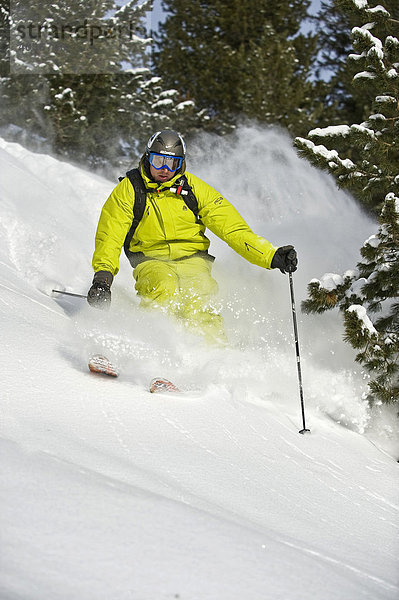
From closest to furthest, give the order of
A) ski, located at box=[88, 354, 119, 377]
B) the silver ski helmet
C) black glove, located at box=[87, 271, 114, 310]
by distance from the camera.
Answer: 1. ski, located at box=[88, 354, 119, 377]
2. black glove, located at box=[87, 271, 114, 310]
3. the silver ski helmet

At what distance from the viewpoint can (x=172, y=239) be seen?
5648 millimetres

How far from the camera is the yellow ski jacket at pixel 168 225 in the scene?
5.36 meters

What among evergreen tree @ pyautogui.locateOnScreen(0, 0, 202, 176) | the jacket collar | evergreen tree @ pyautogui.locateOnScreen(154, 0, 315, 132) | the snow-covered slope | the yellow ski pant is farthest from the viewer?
evergreen tree @ pyautogui.locateOnScreen(154, 0, 315, 132)

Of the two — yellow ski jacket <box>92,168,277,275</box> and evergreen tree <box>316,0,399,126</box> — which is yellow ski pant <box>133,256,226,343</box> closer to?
Result: yellow ski jacket <box>92,168,277,275</box>

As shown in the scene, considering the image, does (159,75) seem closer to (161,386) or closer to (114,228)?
(114,228)

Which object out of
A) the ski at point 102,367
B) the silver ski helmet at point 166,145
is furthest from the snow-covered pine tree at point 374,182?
the ski at point 102,367

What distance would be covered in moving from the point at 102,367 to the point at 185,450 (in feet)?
3.22

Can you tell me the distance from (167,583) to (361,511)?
1.54m

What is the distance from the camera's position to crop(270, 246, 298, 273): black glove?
4.85 meters

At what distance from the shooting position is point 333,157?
16.1 ft

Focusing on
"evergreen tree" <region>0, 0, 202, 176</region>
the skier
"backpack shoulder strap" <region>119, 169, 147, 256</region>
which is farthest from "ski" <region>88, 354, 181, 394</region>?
"evergreen tree" <region>0, 0, 202, 176</region>

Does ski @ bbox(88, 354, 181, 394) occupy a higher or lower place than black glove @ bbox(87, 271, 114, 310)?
higher

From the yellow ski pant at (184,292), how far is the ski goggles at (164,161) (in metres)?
0.81

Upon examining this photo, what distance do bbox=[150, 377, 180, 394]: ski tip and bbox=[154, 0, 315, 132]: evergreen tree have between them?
56.7 ft
